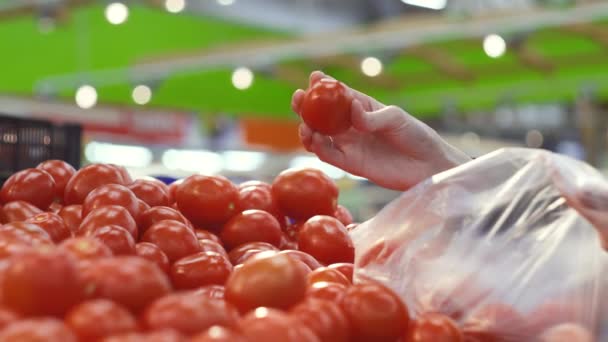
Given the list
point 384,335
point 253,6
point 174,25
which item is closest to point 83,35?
point 174,25

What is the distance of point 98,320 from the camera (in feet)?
3.52

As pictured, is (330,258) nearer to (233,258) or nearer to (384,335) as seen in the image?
(233,258)

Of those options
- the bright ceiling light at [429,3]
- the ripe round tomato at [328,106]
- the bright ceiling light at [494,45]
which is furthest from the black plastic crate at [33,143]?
the bright ceiling light at [429,3]

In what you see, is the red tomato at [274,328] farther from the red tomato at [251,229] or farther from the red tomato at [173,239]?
the red tomato at [251,229]

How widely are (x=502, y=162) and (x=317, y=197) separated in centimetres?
75

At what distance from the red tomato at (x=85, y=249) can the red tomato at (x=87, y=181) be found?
0.76 meters

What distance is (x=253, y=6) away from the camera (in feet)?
53.0

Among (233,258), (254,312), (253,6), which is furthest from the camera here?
(253,6)

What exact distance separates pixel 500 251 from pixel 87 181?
1056 millimetres

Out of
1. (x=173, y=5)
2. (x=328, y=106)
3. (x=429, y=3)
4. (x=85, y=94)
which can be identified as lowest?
(x=85, y=94)

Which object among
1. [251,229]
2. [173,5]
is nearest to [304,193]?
[251,229]

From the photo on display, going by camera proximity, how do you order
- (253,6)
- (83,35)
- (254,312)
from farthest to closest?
1. (253,6)
2. (83,35)
3. (254,312)

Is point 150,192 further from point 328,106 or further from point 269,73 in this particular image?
point 269,73

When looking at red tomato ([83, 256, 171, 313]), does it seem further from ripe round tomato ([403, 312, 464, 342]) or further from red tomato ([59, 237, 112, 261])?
ripe round tomato ([403, 312, 464, 342])
